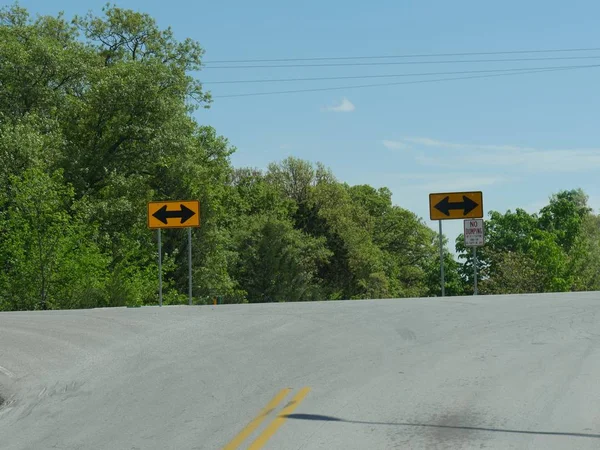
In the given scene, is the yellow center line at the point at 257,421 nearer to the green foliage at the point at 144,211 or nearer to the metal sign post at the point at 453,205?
the metal sign post at the point at 453,205

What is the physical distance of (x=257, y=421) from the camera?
8430 mm

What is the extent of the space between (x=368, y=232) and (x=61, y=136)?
38.7m

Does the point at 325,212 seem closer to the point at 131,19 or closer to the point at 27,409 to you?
the point at 131,19

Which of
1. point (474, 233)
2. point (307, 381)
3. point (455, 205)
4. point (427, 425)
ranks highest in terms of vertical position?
point (455, 205)

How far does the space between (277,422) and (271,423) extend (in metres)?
0.07

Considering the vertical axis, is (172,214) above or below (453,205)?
below

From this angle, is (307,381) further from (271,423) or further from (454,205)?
(454,205)

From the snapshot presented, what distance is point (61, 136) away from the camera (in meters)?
41.1

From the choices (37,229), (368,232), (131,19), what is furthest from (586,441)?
(368,232)

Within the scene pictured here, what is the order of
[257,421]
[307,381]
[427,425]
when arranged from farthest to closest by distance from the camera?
[307,381] → [257,421] → [427,425]

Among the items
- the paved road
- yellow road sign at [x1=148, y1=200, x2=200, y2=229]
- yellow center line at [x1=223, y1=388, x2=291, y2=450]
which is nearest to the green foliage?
yellow road sign at [x1=148, y1=200, x2=200, y2=229]

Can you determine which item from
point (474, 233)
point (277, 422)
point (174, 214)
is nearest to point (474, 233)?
point (474, 233)

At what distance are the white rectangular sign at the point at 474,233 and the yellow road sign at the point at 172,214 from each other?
35.3 ft

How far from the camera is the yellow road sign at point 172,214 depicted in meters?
24.0
